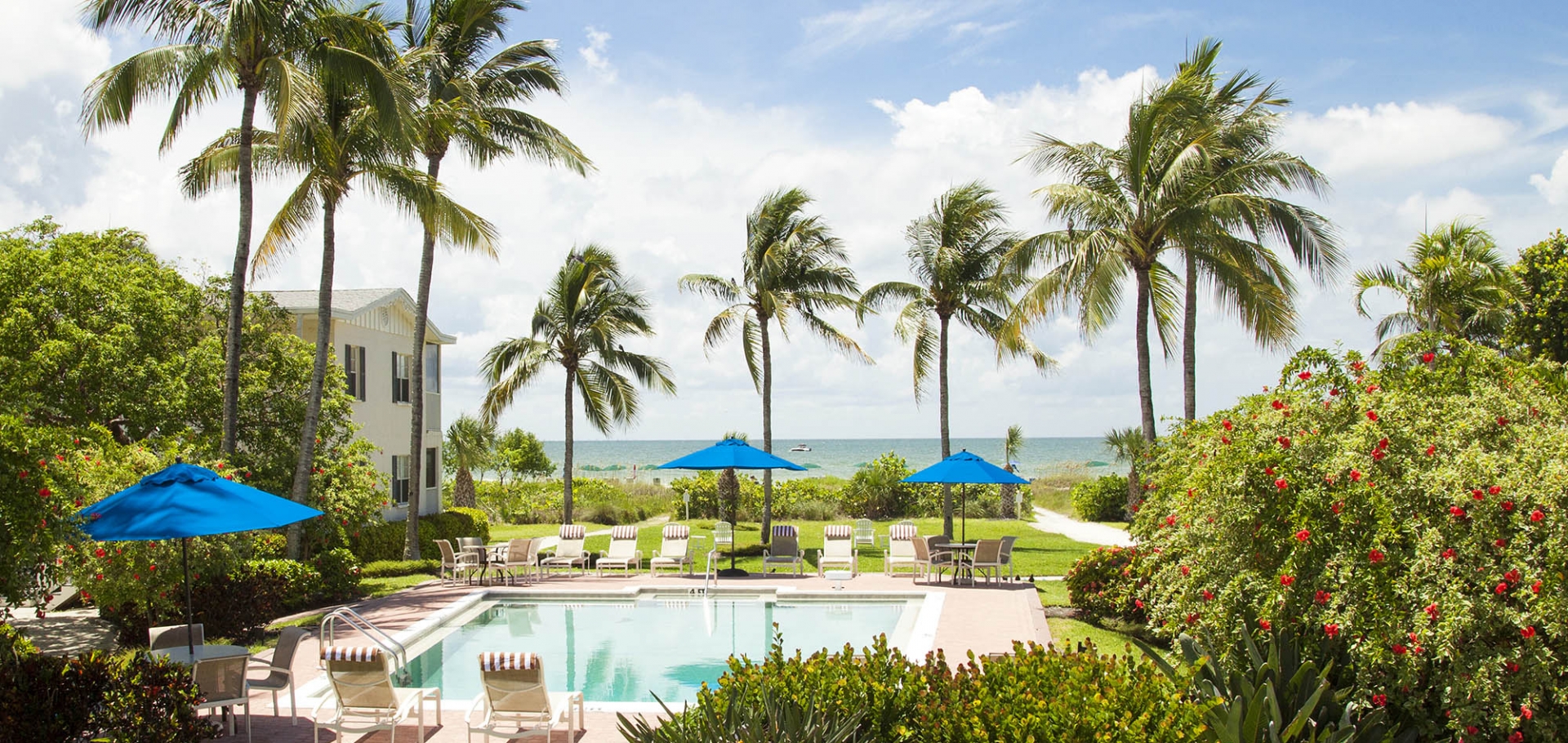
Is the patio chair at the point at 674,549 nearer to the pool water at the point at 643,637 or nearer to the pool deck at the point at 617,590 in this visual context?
the pool deck at the point at 617,590

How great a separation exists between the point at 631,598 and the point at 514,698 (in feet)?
30.5

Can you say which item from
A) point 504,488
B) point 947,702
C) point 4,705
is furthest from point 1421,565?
point 504,488

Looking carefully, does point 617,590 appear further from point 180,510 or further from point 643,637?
point 180,510

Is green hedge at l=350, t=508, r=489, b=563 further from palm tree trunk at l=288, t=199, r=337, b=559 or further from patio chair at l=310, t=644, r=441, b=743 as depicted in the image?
patio chair at l=310, t=644, r=441, b=743

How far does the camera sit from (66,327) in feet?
49.8

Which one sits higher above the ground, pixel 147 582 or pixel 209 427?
pixel 209 427

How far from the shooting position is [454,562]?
60.3ft

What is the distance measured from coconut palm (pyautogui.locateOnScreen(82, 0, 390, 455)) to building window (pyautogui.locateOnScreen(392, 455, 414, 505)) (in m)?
11.2

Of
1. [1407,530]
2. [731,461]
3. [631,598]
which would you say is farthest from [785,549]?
[1407,530]

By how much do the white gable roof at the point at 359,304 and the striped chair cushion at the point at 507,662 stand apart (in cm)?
1635

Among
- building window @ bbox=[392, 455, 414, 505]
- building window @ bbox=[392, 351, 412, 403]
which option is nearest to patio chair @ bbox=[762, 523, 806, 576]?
building window @ bbox=[392, 455, 414, 505]

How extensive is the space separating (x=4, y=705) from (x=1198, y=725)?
295 inches

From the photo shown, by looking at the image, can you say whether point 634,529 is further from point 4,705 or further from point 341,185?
point 4,705

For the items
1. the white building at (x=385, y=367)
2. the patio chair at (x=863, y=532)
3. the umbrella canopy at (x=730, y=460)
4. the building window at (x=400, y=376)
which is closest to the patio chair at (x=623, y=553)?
the umbrella canopy at (x=730, y=460)
